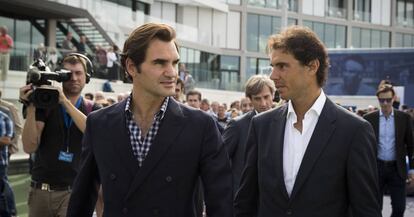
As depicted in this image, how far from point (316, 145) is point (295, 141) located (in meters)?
0.16

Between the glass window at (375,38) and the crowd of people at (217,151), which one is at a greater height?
the glass window at (375,38)

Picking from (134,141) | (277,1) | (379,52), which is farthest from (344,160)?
(277,1)

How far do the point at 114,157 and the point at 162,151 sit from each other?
267 millimetres

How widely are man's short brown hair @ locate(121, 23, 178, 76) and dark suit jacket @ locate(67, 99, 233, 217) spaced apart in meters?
0.31

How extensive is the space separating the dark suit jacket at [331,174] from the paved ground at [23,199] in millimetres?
6697

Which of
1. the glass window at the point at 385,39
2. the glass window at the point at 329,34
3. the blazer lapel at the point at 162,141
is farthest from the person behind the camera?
the glass window at the point at 385,39

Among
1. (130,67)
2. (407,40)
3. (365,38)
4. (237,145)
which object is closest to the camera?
(130,67)

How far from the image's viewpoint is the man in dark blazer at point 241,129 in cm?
535

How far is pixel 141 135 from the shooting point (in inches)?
120

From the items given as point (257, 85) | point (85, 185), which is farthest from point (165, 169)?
point (257, 85)

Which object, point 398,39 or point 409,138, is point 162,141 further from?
point 398,39

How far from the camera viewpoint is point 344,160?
10.6 feet

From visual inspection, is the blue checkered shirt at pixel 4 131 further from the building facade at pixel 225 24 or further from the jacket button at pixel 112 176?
the building facade at pixel 225 24

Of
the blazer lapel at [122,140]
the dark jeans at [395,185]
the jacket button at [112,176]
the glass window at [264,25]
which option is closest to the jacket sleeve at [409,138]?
the dark jeans at [395,185]
